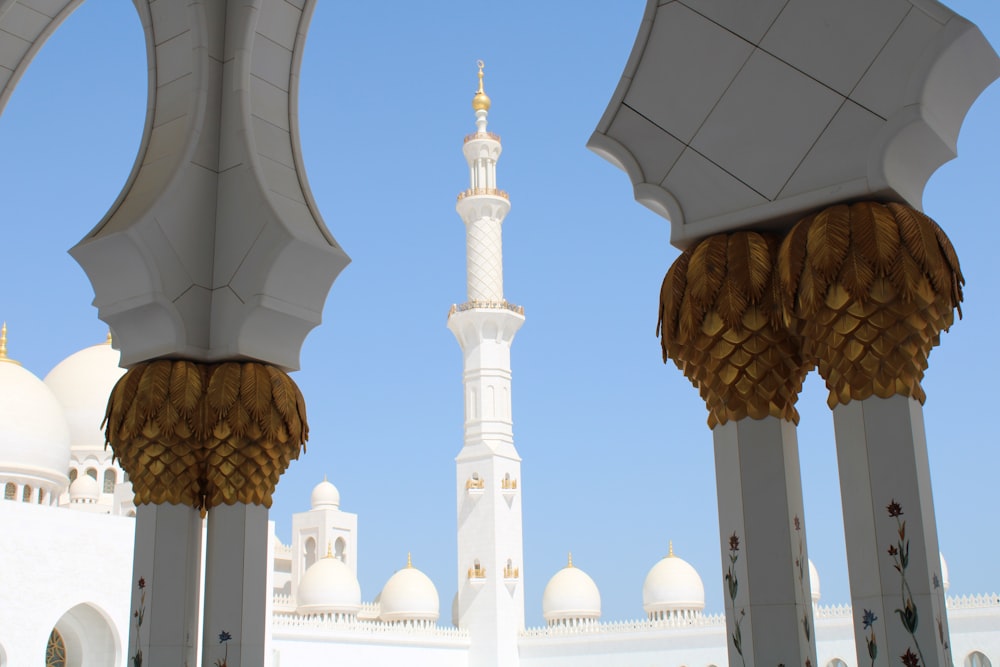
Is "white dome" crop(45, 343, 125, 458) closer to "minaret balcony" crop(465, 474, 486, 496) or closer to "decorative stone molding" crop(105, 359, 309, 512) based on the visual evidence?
"minaret balcony" crop(465, 474, 486, 496)

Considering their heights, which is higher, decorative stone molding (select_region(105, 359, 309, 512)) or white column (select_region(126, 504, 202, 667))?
decorative stone molding (select_region(105, 359, 309, 512))

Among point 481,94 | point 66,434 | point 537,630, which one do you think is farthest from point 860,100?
point 481,94

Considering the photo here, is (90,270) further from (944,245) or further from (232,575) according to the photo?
(944,245)

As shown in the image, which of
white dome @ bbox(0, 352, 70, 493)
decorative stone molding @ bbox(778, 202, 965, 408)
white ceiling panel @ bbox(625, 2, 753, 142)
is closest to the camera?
decorative stone molding @ bbox(778, 202, 965, 408)

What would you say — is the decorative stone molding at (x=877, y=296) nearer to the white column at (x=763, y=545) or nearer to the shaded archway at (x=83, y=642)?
the white column at (x=763, y=545)

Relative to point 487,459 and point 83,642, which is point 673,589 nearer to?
point 487,459

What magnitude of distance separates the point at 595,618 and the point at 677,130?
20.2m

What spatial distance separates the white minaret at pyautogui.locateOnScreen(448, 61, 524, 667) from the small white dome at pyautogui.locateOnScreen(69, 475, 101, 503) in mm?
6669

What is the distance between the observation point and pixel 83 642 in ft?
47.3

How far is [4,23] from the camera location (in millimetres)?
4020

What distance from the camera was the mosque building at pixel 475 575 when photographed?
16.5 meters

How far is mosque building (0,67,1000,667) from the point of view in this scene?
16.5 metres

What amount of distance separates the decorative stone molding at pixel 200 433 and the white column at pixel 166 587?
0.20 ft

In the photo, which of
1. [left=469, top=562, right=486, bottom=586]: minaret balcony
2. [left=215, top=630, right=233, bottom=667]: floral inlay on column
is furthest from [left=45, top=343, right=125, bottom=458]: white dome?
[left=215, top=630, right=233, bottom=667]: floral inlay on column
